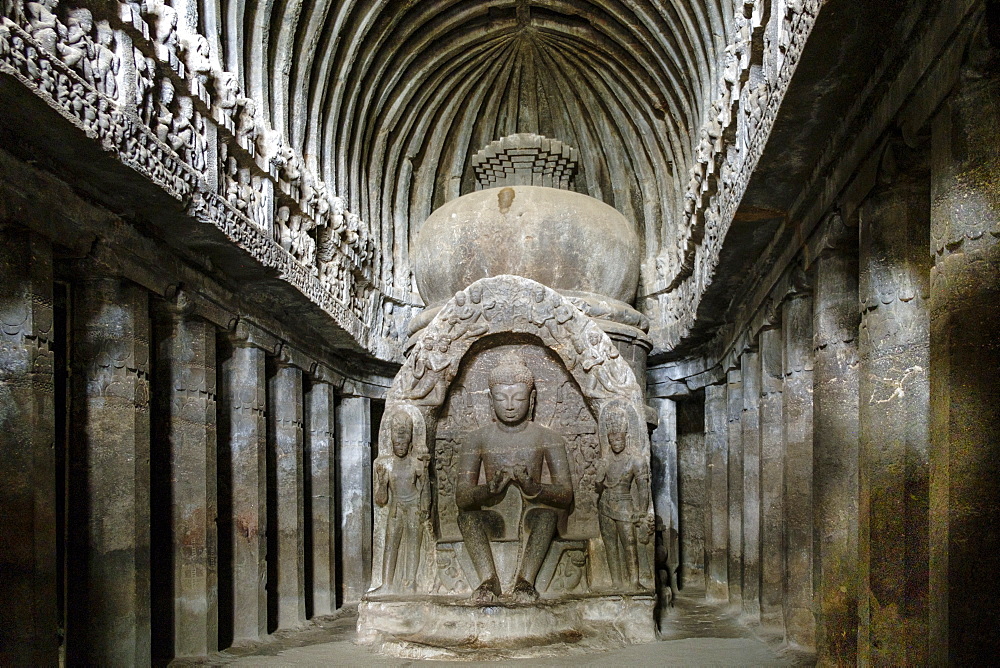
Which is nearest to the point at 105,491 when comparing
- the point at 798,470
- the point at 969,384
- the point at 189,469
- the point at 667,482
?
the point at 189,469

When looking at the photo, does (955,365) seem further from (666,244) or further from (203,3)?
(666,244)

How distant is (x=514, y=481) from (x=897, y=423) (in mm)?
4690

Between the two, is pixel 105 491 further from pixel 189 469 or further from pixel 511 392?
pixel 511 392

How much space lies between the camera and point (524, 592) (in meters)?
8.86

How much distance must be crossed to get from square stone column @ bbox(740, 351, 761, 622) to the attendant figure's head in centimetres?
273

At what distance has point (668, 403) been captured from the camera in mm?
15000

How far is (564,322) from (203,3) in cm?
479

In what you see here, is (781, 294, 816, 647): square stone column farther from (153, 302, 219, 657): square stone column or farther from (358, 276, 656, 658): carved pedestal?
(153, 302, 219, 657): square stone column

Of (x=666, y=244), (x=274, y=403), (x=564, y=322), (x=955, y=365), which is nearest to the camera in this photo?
(x=955, y=365)

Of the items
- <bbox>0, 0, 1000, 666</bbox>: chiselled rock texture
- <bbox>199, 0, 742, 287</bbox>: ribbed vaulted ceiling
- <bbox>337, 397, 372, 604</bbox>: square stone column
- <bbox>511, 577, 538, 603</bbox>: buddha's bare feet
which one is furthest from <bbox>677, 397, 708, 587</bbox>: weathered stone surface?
<bbox>511, 577, 538, 603</bbox>: buddha's bare feet

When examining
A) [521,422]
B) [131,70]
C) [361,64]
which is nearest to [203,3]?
[131,70]

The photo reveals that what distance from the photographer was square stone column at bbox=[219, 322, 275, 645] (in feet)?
33.0

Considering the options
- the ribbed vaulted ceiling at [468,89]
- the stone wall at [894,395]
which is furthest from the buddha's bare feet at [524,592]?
the ribbed vaulted ceiling at [468,89]

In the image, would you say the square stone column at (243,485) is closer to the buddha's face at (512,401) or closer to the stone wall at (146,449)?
the stone wall at (146,449)
